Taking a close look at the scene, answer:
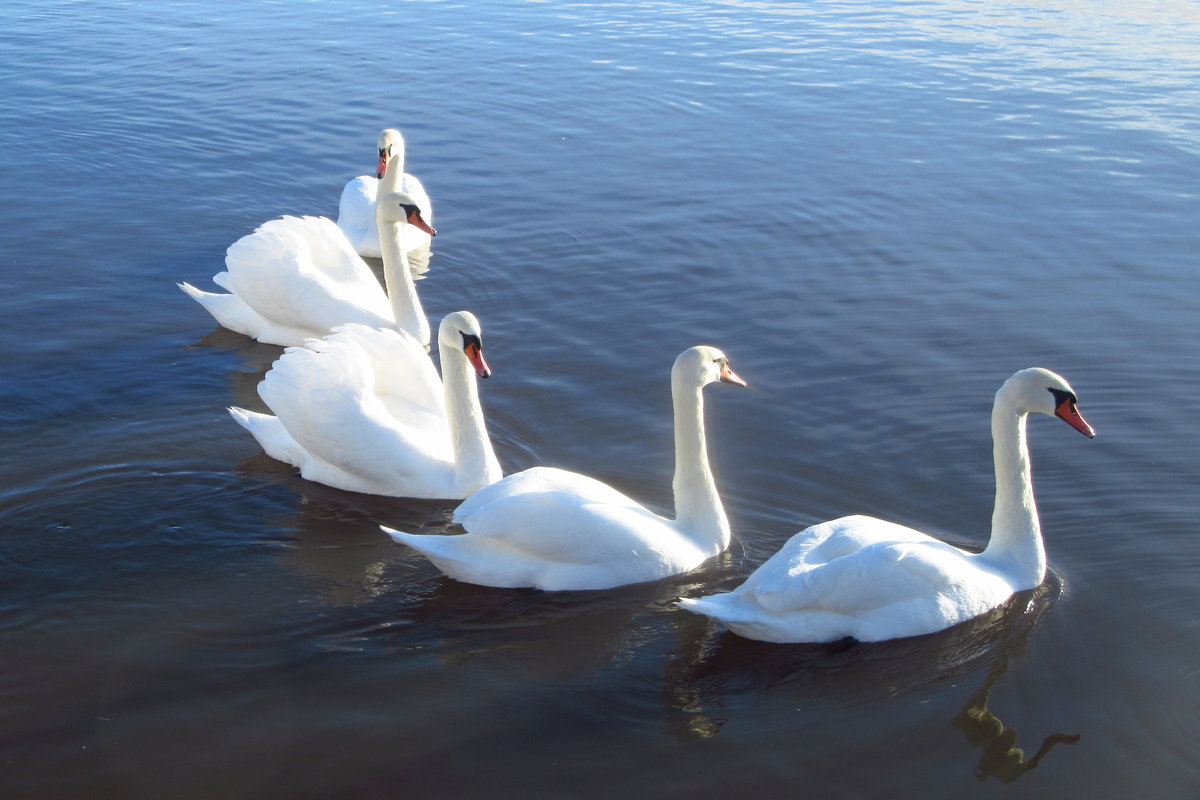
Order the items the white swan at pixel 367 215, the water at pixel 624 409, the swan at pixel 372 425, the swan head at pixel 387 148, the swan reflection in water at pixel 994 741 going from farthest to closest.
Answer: the white swan at pixel 367 215
the swan head at pixel 387 148
the swan at pixel 372 425
the water at pixel 624 409
the swan reflection in water at pixel 994 741

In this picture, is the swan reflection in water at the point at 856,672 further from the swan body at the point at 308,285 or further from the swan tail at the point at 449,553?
the swan body at the point at 308,285

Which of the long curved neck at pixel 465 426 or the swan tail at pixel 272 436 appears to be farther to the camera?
the swan tail at pixel 272 436

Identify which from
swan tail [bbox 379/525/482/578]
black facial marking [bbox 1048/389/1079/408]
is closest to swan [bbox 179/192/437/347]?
swan tail [bbox 379/525/482/578]

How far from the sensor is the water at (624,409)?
5.92 meters

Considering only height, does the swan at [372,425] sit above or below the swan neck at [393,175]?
below

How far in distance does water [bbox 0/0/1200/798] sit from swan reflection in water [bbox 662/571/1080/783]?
0.02 metres

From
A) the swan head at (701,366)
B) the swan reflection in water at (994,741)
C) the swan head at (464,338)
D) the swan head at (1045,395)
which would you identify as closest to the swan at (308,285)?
the swan head at (464,338)

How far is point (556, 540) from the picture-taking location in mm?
7020

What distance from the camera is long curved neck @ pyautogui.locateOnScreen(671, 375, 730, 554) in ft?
24.3

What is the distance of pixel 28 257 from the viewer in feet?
40.0

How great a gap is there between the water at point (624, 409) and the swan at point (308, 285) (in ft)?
1.39

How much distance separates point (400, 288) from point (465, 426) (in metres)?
2.98

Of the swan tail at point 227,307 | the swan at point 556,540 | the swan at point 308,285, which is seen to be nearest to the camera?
the swan at point 556,540

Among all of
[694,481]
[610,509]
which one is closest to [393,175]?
[694,481]
